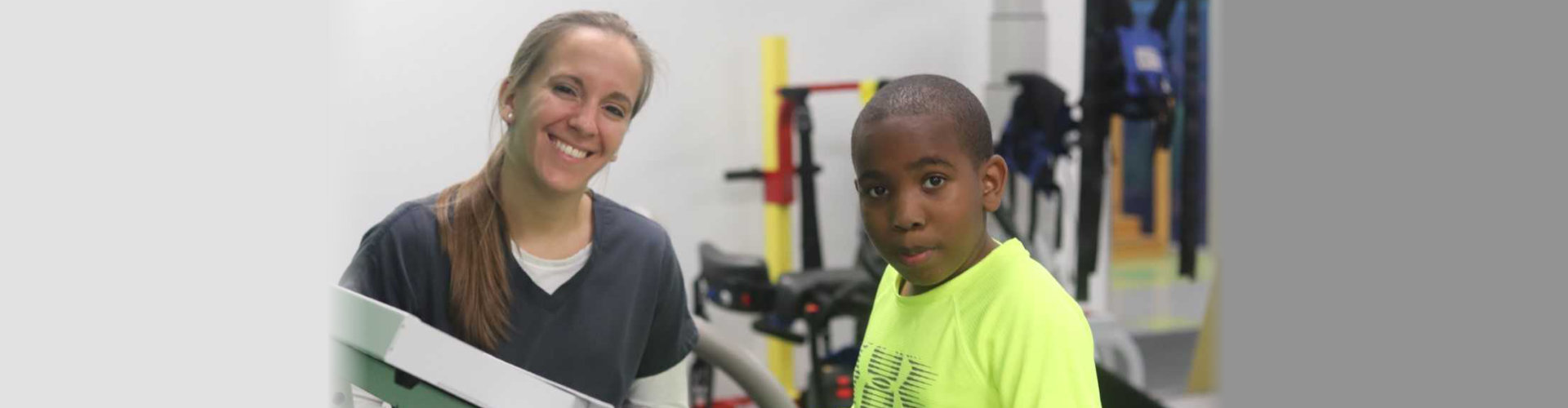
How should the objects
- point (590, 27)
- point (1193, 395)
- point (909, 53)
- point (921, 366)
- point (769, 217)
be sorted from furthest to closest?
point (1193, 395)
point (769, 217)
point (909, 53)
point (590, 27)
point (921, 366)

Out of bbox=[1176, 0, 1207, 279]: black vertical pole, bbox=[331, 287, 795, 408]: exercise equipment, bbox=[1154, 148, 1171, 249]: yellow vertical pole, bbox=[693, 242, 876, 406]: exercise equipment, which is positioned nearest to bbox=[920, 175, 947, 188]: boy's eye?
bbox=[331, 287, 795, 408]: exercise equipment

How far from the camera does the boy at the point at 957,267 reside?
102cm

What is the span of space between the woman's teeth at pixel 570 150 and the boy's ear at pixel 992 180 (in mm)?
350

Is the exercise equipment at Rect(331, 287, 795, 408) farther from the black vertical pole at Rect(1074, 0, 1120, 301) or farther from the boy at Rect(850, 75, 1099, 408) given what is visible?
the black vertical pole at Rect(1074, 0, 1120, 301)

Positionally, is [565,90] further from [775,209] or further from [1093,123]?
[1093,123]

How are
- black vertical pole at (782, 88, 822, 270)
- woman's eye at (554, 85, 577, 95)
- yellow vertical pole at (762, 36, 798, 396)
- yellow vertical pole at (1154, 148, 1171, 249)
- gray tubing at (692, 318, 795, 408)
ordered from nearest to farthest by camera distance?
woman's eye at (554, 85, 577, 95) → gray tubing at (692, 318, 795, 408) → yellow vertical pole at (762, 36, 798, 396) → black vertical pole at (782, 88, 822, 270) → yellow vertical pole at (1154, 148, 1171, 249)

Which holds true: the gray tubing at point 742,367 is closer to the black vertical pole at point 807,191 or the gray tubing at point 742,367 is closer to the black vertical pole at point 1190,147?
the black vertical pole at point 807,191

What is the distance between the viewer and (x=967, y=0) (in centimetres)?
160

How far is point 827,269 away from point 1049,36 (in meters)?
0.90

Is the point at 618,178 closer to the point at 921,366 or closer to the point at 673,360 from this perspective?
the point at 673,360

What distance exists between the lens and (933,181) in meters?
1.04

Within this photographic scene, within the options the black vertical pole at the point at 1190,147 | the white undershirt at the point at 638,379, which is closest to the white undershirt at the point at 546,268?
the white undershirt at the point at 638,379

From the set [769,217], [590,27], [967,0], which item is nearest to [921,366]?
[590,27]

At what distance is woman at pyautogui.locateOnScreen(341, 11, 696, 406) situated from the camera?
119 centimetres
